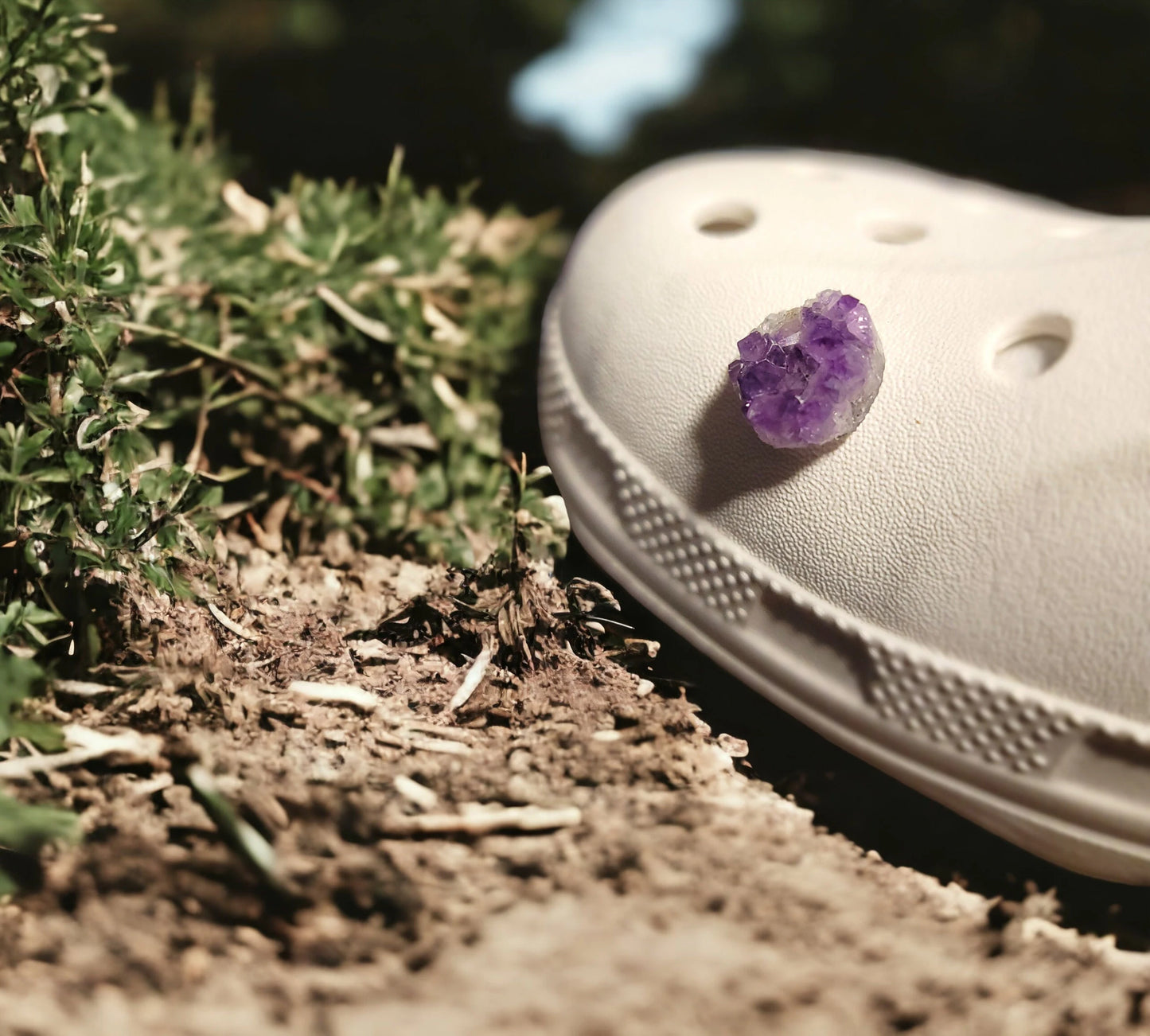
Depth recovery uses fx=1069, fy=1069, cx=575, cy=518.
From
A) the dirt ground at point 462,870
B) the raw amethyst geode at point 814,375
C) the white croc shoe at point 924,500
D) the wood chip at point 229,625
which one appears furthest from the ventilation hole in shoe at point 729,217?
the wood chip at point 229,625

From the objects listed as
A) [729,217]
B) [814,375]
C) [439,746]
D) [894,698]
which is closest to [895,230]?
[729,217]

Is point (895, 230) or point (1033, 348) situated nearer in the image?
point (1033, 348)

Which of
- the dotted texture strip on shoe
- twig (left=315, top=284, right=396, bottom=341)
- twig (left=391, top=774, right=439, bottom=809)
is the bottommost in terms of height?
twig (left=391, top=774, right=439, bottom=809)

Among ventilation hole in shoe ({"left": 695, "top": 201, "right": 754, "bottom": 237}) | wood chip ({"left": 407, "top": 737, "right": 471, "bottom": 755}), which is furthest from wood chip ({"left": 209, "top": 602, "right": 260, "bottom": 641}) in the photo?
ventilation hole in shoe ({"left": 695, "top": 201, "right": 754, "bottom": 237})

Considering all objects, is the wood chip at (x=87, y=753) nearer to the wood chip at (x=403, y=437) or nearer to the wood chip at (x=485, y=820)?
the wood chip at (x=485, y=820)

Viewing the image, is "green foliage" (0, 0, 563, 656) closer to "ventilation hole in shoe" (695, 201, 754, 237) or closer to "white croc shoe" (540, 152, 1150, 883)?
"white croc shoe" (540, 152, 1150, 883)

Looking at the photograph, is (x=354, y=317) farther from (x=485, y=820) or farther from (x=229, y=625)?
(x=485, y=820)
